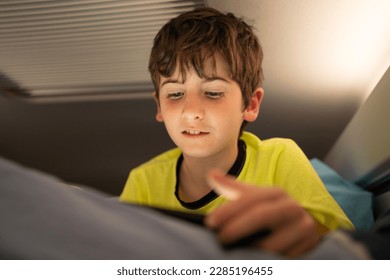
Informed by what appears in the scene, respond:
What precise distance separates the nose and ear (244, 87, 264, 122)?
0.38 feet

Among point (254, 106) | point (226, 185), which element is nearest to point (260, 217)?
point (226, 185)

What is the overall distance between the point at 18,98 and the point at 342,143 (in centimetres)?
60

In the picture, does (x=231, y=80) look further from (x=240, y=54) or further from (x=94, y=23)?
(x=94, y=23)

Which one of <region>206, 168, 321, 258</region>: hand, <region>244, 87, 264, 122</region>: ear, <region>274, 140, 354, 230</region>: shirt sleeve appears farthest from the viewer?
<region>244, 87, 264, 122</region>: ear

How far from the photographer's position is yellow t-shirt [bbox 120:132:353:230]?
0.56m

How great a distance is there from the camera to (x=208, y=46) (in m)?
0.61

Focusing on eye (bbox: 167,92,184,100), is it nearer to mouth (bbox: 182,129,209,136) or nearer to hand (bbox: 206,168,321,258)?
mouth (bbox: 182,129,209,136)

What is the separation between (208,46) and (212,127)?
0.12 m

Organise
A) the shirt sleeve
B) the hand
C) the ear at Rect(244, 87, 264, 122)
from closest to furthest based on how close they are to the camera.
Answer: the hand < the shirt sleeve < the ear at Rect(244, 87, 264, 122)

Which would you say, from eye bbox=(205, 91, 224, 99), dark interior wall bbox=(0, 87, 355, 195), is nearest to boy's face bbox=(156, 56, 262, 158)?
eye bbox=(205, 91, 224, 99)

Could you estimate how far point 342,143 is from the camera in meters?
0.76

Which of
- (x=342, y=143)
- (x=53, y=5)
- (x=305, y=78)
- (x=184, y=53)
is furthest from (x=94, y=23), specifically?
(x=342, y=143)

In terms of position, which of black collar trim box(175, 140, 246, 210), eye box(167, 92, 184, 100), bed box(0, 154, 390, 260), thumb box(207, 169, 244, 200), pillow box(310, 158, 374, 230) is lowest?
pillow box(310, 158, 374, 230)

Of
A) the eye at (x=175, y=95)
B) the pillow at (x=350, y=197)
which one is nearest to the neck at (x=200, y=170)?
the eye at (x=175, y=95)
